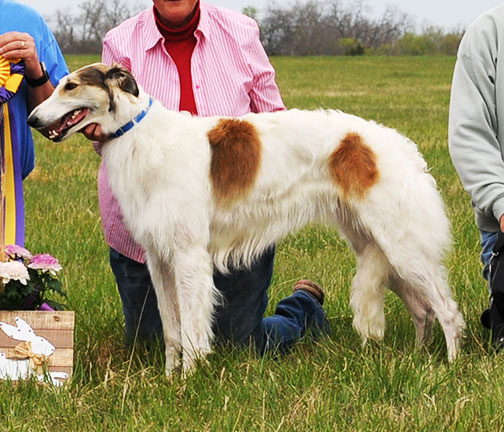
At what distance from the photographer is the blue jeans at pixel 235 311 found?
5.00 m

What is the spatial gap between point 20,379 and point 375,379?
151 centimetres

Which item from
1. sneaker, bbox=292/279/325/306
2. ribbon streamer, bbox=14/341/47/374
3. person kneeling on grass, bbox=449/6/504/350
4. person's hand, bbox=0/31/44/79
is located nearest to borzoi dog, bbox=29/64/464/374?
person kneeling on grass, bbox=449/6/504/350

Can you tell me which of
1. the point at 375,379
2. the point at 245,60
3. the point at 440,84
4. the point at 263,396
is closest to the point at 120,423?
the point at 263,396

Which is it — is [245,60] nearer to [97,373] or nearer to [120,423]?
[97,373]

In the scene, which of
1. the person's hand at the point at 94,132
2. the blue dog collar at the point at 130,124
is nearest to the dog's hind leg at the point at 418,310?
the blue dog collar at the point at 130,124

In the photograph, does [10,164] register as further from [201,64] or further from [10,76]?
[201,64]

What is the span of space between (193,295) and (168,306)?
1.14ft

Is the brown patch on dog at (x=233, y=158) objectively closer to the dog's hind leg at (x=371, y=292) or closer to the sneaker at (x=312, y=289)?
the dog's hind leg at (x=371, y=292)

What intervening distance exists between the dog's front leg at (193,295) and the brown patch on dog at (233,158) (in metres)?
0.32

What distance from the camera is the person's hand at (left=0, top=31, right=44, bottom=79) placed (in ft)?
→ 14.4

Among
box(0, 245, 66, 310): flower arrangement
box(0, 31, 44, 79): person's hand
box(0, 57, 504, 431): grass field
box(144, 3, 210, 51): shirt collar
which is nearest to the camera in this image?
box(0, 57, 504, 431): grass field

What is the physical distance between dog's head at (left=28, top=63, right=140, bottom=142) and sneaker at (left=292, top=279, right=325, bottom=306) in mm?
1701

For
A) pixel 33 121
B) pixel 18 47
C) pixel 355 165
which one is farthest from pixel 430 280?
pixel 18 47

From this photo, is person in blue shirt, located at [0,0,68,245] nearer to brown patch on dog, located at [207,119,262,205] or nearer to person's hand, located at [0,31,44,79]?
person's hand, located at [0,31,44,79]
